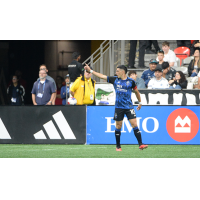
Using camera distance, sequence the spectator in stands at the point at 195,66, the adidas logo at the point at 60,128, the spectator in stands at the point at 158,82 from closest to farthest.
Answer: the adidas logo at the point at 60,128 → the spectator in stands at the point at 158,82 → the spectator in stands at the point at 195,66

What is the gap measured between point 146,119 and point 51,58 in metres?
13.2

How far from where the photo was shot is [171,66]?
512 inches

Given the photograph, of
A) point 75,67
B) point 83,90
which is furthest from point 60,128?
point 75,67

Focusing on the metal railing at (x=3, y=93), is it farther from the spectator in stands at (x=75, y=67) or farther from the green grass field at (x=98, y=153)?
the green grass field at (x=98, y=153)

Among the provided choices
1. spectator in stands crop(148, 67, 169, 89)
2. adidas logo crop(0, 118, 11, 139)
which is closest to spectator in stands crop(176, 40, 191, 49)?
spectator in stands crop(148, 67, 169, 89)

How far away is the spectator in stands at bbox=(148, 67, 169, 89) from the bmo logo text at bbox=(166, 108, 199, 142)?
1.18 m

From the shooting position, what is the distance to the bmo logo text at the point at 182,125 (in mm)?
10297

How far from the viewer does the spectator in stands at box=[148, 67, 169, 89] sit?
1118 cm

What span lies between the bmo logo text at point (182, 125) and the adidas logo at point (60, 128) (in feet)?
9.11

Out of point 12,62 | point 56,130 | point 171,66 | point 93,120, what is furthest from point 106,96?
point 12,62

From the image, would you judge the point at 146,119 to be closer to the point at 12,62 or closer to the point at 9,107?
the point at 9,107

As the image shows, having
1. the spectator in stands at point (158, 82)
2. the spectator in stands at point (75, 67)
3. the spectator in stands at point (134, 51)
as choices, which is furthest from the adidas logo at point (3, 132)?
the spectator in stands at point (134, 51)

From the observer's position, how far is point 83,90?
10656 mm

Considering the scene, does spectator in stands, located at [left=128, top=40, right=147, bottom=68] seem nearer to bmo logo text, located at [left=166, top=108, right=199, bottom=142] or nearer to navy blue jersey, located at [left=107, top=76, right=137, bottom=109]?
bmo logo text, located at [left=166, top=108, right=199, bottom=142]
